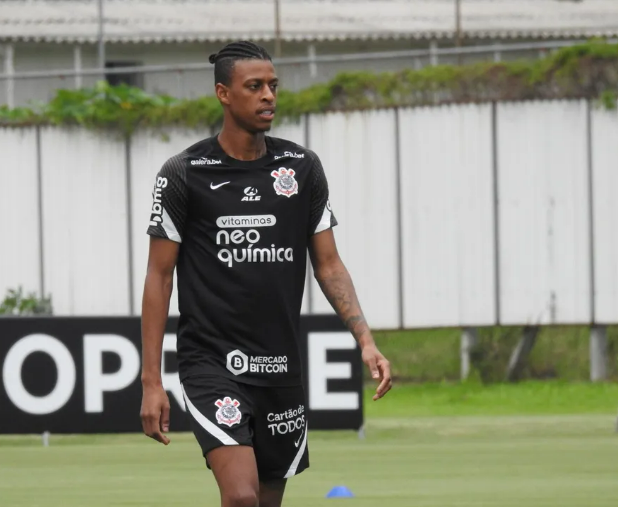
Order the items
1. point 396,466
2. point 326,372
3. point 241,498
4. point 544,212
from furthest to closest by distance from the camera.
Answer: point 544,212 → point 326,372 → point 396,466 → point 241,498

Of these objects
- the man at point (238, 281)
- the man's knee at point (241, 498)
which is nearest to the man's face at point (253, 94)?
the man at point (238, 281)

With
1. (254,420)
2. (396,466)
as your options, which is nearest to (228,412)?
(254,420)

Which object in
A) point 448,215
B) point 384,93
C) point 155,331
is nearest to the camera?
point 155,331

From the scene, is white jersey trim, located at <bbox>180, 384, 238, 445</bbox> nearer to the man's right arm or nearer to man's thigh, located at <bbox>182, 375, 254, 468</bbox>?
man's thigh, located at <bbox>182, 375, 254, 468</bbox>

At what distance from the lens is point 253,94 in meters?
5.75

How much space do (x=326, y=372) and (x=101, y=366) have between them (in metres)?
2.02

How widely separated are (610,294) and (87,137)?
7.54 metres

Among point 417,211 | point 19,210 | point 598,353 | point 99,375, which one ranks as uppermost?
point 19,210

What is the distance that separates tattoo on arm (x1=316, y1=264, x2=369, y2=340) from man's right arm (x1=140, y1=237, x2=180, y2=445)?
0.64 m

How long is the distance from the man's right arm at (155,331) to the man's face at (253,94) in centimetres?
55

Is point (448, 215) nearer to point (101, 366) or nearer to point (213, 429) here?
point (101, 366)

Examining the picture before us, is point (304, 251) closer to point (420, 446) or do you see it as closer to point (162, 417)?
point (162, 417)

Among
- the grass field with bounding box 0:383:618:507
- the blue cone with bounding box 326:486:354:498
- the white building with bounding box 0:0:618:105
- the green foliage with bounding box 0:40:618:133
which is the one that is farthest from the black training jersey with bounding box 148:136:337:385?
the white building with bounding box 0:0:618:105

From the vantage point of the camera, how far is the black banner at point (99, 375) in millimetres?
13305
